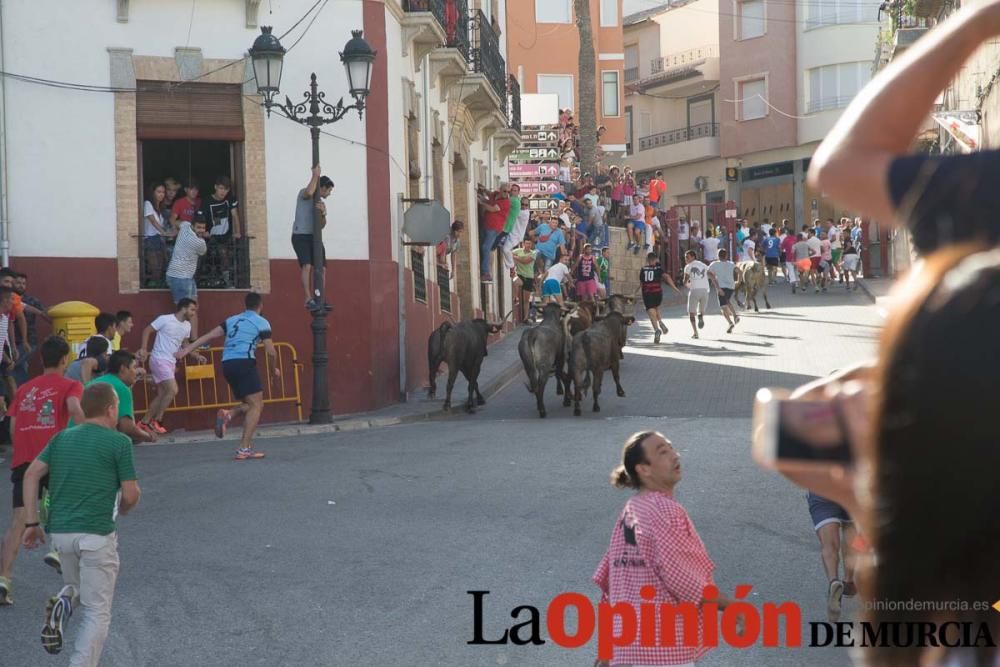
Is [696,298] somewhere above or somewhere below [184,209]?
below

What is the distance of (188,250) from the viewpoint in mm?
20188

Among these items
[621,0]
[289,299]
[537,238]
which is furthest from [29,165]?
[621,0]

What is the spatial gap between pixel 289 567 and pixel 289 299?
10.5m

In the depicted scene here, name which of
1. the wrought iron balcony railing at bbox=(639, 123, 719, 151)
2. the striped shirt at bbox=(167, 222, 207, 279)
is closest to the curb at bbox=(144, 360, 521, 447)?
the striped shirt at bbox=(167, 222, 207, 279)

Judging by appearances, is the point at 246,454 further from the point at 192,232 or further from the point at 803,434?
the point at 803,434

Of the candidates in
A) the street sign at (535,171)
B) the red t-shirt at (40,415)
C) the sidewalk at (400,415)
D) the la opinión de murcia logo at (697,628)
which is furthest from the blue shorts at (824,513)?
the street sign at (535,171)

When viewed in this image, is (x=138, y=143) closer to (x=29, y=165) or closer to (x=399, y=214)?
(x=29, y=165)

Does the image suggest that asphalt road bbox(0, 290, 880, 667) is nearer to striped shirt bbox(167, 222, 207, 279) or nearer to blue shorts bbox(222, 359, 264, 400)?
blue shorts bbox(222, 359, 264, 400)

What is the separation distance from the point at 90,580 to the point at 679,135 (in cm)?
6056

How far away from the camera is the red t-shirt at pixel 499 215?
33156 millimetres

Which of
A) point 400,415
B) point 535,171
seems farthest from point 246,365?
point 535,171

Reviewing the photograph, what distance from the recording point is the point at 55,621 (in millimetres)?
7848

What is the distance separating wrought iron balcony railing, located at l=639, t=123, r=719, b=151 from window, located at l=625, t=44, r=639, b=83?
301cm

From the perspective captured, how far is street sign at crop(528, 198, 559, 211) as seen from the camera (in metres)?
36.1
